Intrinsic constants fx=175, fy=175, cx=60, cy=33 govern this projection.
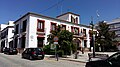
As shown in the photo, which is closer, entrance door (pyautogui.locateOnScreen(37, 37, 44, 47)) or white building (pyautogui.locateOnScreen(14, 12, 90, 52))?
white building (pyautogui.locateOnScreen(14, 12, 90, 52))

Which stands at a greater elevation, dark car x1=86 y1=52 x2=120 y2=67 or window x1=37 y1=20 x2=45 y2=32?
window x1=37 y1=20 x2=45 y2=32

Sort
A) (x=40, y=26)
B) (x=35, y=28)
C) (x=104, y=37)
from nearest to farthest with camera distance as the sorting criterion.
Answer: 1. (x=35, y=28)
2. (x=40, y=26)
3. (x=104, y=37)

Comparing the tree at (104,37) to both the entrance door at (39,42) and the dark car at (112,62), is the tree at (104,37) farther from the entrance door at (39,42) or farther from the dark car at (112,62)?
the dark car at (112,62)

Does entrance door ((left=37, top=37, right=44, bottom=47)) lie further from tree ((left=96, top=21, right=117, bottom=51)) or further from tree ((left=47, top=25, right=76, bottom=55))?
tree ((left=96, top=21, right=117, bottom=51))

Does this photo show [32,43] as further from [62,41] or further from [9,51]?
[62,41]

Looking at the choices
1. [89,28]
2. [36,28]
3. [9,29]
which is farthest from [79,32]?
[9,29]

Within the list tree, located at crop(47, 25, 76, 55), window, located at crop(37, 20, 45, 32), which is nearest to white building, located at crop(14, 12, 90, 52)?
window, located at crop(37, 20, 45, 32)

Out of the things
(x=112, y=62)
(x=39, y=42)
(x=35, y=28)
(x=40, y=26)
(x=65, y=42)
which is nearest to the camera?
(x=112, y=62)

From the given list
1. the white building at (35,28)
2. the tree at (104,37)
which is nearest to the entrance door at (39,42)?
the white building at (35,28)

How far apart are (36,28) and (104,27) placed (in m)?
16.4

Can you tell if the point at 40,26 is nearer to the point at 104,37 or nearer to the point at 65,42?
the point at 65,42

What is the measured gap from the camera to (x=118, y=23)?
57969 mm

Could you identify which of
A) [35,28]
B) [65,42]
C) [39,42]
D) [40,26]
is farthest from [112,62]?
[40,26]

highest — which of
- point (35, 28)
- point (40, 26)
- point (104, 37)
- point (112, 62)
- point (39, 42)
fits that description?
point (40, 26)
